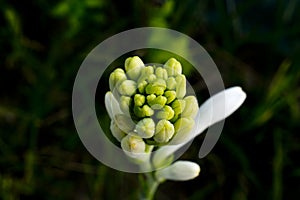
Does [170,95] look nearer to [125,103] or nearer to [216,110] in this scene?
[125,103]

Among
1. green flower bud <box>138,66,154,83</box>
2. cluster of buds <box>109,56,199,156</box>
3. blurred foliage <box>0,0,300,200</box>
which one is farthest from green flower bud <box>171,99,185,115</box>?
blurred foliage <box>0,0,300,200</box>

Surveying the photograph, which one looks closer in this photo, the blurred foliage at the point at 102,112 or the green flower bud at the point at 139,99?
the green flower bud at the point at 139,99

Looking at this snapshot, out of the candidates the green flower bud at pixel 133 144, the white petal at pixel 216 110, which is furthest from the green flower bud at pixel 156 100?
the white petal at pixel 216 110

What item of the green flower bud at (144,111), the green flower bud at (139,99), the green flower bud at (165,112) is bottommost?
the green flower bud at (165,112)

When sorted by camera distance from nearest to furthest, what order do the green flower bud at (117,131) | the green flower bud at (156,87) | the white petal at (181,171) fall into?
the green flower bud at (156,87) < the green flower bud at (117,131) < the white petal at (181,171)

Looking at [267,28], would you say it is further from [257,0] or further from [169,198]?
[169,198]

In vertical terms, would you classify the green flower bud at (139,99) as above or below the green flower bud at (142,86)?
below

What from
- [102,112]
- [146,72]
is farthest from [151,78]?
[102,112]

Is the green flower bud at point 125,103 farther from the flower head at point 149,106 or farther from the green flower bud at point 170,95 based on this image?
the green flower bud at point 170,95
